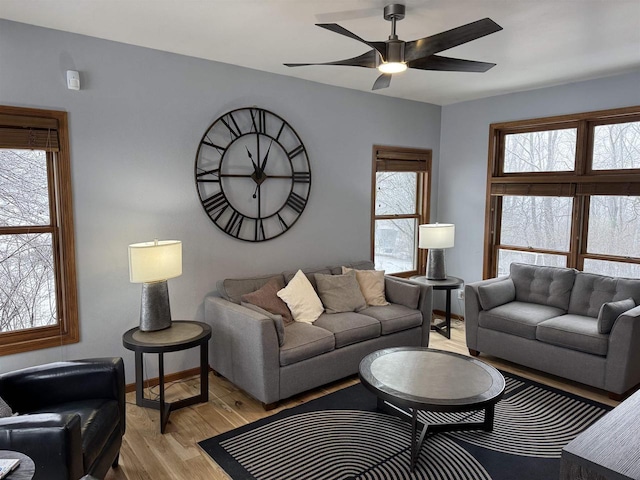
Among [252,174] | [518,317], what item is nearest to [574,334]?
[518,317]

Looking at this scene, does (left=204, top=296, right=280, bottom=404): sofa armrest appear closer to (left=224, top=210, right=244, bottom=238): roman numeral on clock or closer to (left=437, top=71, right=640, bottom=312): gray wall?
(left=224, top=210, right=244, bottom=238): roman numeral on clock

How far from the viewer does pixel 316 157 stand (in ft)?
14.8

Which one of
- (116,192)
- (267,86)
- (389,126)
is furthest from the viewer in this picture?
(389,126)

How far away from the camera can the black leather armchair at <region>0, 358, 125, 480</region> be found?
1.81 meters

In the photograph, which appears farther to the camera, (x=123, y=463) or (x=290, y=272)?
(x=290, y=272)

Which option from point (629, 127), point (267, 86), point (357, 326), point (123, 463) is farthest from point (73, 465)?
point (629, 127)

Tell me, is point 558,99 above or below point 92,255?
above

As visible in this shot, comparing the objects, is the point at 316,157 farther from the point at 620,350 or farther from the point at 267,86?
the point at 620,350

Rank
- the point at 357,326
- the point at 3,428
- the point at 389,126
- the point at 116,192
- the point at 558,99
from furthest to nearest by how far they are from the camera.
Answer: the point at 389,126, the point at 558,99, the point at 357,326, the point at 116,192, the point at 3,428

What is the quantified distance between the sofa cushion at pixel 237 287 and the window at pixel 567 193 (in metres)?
2.85

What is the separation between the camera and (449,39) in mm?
2281

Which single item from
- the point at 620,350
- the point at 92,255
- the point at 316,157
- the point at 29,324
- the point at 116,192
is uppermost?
the point at 316,157

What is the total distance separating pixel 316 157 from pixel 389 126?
1.14 metres

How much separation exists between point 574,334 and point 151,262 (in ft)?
10.9
